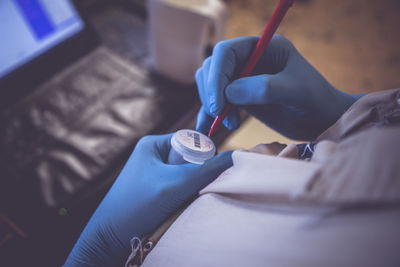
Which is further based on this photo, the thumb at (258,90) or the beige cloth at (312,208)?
the thumb at (258,90)

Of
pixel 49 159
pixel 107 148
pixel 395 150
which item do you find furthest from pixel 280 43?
pixel 49 159

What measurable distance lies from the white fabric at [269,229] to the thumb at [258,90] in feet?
0.41

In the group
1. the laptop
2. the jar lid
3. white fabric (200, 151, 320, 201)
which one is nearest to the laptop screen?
the laptop

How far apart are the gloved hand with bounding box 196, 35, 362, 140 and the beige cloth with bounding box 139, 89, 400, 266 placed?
0.34 ft

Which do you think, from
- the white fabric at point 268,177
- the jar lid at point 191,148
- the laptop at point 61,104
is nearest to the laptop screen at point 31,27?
the laptop at point 61,104

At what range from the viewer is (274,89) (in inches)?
17.0

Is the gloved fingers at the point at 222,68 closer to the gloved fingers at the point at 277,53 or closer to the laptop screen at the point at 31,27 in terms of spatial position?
the gloved fingers at the point at 277,53

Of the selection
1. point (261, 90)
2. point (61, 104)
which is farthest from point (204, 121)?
point (61, 104)

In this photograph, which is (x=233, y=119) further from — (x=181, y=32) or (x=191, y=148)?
(x=181, y=32)

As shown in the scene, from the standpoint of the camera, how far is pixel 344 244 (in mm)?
245

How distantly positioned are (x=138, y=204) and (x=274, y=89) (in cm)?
36

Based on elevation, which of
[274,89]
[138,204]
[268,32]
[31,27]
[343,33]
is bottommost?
[343,33]

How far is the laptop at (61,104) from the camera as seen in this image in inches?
22.8

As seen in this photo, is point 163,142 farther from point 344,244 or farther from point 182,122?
point 344,244
